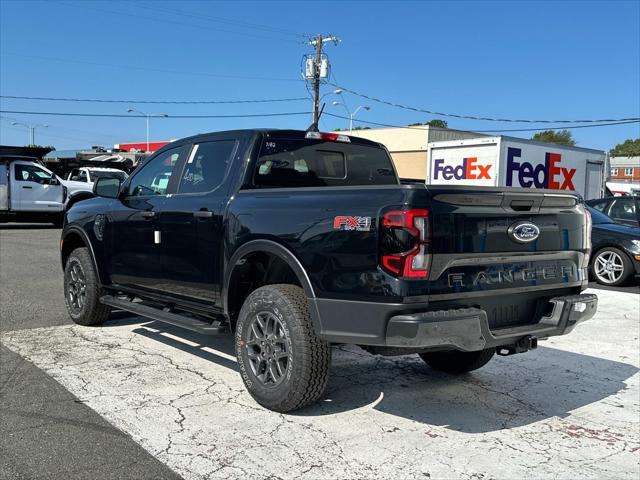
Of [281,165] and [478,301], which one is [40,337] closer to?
[281,165]

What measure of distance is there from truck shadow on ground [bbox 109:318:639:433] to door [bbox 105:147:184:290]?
2.58 ft

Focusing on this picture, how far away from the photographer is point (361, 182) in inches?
205

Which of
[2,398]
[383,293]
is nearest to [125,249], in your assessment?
[2,398]

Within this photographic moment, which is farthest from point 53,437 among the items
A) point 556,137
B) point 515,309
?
point 556,137

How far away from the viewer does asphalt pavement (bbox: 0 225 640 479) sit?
10.7ft

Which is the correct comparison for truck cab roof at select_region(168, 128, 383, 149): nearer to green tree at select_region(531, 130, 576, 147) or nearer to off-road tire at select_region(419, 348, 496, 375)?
off-road tire at select_region(419, 348, 496, 375)

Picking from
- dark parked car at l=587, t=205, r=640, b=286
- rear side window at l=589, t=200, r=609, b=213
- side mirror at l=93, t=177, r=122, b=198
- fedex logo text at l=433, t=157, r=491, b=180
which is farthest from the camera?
fedex logo text at l=433, t=157, r=491, b=180

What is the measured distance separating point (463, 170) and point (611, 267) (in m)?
6.86

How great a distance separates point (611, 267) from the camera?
10414 mm

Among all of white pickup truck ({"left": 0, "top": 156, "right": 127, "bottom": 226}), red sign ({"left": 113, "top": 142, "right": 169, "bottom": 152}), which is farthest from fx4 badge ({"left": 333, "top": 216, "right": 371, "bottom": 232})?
red sign ({"left": 113, "top": 142, "right": 169, "bottom": 152})

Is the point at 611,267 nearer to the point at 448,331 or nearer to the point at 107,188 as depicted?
the point at 448,331

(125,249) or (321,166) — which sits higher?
(321,166)

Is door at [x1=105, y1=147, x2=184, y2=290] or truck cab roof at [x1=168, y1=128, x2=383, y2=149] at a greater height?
truck cab roof at [x1=168, y1=128, x2=383, y2=149]

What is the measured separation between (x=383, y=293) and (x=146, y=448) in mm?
1594
